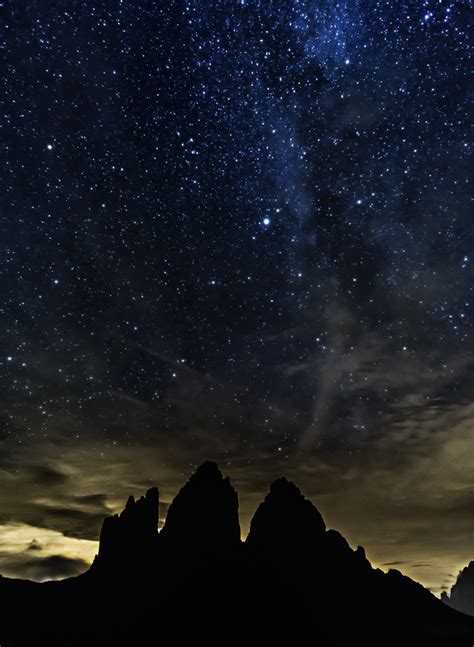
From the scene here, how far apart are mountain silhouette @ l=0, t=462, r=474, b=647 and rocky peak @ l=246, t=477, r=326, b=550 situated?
0.25 m

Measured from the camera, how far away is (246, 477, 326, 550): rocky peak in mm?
97750

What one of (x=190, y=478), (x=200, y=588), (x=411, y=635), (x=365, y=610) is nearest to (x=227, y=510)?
(x=190, y=478)

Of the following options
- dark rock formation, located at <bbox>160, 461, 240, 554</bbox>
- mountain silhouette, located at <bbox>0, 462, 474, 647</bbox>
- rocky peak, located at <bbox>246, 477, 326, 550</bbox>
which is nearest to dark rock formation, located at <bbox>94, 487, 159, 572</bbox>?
mountain silhouette, located at <bbox>0, 462, 474, 647</bbox>

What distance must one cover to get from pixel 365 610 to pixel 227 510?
117ft

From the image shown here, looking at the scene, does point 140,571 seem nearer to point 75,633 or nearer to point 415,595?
point 75,633

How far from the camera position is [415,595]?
327 ft

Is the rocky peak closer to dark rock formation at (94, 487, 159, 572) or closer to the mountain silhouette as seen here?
the mountain silhouette

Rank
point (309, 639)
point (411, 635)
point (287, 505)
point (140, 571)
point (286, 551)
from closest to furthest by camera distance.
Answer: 1. point (309, 639)
2. point (411, 635)
3. point (140, 571)
4. point (286, 551)
5. point (287, 505)

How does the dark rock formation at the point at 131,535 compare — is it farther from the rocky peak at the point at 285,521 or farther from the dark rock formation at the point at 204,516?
the rocky peak at the point at 285,521

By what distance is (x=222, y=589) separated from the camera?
64500 mm

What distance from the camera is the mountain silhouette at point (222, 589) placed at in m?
60.3

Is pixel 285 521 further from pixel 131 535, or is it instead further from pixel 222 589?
pixel 222 589

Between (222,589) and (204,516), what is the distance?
96.4 feet

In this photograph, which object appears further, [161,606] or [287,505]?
[287,505]
